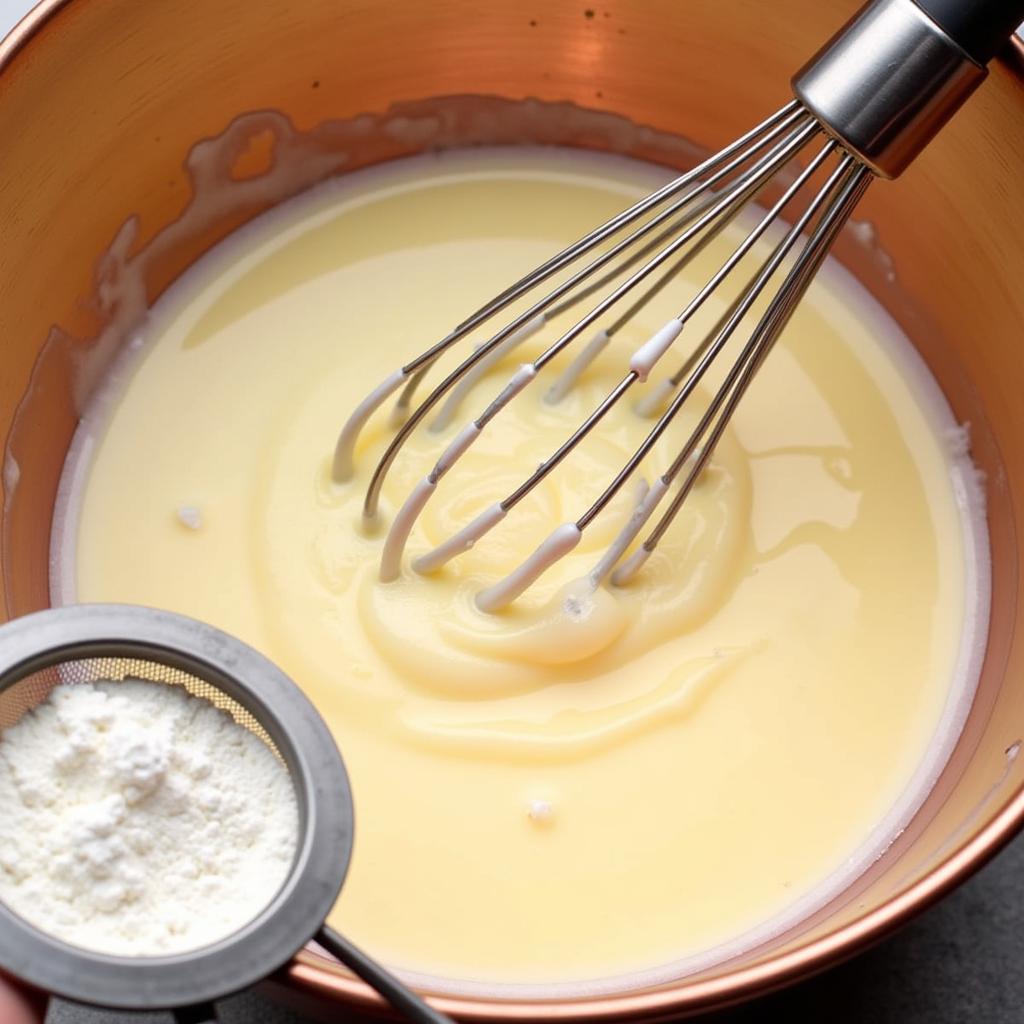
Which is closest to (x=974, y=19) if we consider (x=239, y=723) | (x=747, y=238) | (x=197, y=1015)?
(x=747, y=238)

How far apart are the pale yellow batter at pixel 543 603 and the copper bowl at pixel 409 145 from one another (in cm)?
5

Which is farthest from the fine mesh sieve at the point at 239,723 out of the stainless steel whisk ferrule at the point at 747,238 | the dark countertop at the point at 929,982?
the dark countertop at the point at 929,982

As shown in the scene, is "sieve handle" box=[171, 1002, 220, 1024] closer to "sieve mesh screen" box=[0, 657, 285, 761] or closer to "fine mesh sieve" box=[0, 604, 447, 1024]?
"fine mesh sieve" box=[0, 604, 447, 1024]

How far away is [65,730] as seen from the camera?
0.75 meters

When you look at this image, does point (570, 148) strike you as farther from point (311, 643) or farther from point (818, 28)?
point (311, 643)

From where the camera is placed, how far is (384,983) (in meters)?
0.68

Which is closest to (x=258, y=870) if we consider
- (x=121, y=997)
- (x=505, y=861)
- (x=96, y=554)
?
(x=121, y=997)

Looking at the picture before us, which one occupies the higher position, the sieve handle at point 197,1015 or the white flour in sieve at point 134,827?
the white flour in sieve at point 134,827

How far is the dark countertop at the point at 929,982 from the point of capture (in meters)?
1.01

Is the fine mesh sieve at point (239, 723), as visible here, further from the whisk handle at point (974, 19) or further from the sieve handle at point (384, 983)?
the whisk handle at point (974, 19)

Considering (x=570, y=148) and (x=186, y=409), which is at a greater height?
(x=570, y=148)

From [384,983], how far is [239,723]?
7.3 inches

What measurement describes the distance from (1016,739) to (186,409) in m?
0.71

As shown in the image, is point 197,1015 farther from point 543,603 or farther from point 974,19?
point 974,19
